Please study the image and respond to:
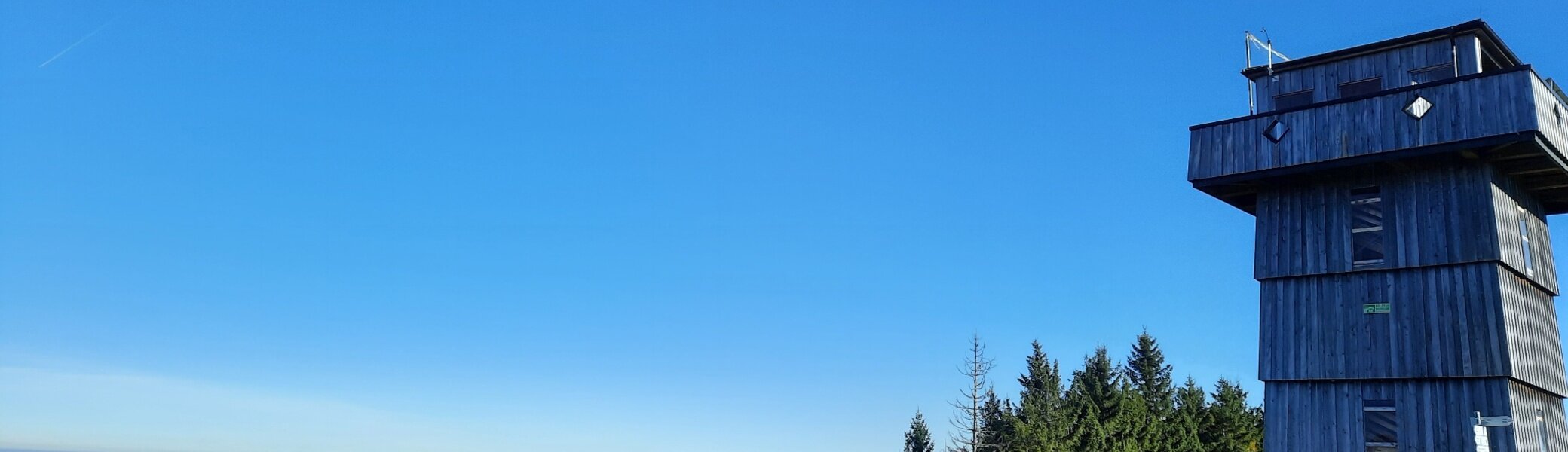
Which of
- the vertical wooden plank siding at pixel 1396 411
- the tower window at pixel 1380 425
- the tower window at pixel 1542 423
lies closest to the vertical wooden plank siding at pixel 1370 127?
the vertical wooden plank siding at pixel 1396 411

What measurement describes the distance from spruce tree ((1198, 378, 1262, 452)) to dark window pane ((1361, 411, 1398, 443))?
35126 millimetres

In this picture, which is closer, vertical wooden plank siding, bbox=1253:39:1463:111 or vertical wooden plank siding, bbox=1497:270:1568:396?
vertical wooden plank siding, bbox=1497:270:1568:396

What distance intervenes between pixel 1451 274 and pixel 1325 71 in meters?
5.64

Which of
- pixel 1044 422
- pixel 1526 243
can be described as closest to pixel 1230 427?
pixel 1044 422

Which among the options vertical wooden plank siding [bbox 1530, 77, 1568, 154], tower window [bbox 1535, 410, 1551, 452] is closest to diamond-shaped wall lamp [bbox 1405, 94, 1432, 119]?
vertical wooden plank siding [bbox 1530, 77, 1568, 154]

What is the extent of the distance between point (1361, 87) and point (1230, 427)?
122 ft

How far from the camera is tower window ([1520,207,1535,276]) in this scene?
76.8 ft

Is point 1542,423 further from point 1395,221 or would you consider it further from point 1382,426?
point 1395,221

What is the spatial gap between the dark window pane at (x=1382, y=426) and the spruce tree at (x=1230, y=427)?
35.1 meters

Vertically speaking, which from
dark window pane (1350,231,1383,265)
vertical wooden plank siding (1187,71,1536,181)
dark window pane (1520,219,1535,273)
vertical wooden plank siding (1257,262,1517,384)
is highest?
vertical wooden plank siding (1187,71,1536,181)

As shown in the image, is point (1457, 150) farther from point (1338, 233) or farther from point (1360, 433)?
point (1360, 433)

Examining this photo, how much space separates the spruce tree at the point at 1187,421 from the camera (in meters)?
52.6

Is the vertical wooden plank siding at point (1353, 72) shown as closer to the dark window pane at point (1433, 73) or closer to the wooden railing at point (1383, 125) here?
the dark window pane at point (1433, 73)

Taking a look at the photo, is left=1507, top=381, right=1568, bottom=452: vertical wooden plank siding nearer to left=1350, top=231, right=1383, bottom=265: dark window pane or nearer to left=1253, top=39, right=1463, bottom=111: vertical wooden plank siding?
left=1350, top=231, right=1383, bottom=265: dark window pane
